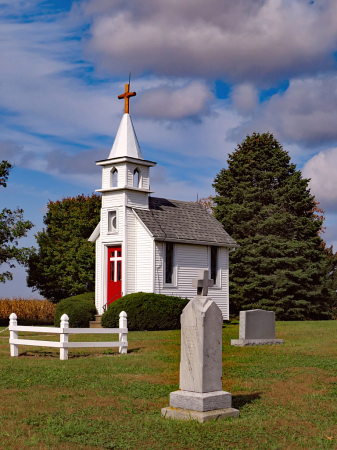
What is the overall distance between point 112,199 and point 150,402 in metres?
19.9

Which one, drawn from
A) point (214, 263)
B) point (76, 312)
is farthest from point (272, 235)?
point (76, 312)

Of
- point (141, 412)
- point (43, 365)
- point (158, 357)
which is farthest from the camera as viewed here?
point (158, 357)

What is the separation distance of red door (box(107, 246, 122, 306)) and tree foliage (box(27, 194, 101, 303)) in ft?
26.9

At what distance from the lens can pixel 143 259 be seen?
2747 cm

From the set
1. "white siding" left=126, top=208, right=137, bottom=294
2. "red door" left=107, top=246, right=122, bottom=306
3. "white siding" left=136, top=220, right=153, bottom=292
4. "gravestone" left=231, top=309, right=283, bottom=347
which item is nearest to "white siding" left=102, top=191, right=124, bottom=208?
"white siding" left=126, top=208, right=137, bottom=294

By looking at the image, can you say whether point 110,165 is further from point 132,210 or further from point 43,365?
point 43,365

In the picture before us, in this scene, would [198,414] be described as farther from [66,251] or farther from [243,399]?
[66,251]

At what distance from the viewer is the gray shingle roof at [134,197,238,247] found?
27.7 metres

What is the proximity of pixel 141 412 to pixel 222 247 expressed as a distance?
2281 centimetres

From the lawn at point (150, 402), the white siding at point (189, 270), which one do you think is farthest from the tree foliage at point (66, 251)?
the lawn at point (150, 402)

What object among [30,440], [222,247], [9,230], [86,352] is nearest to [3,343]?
[86,352]

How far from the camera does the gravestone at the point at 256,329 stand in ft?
56.9

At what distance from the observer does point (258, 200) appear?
40.4 m

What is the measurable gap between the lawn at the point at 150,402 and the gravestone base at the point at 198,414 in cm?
13
